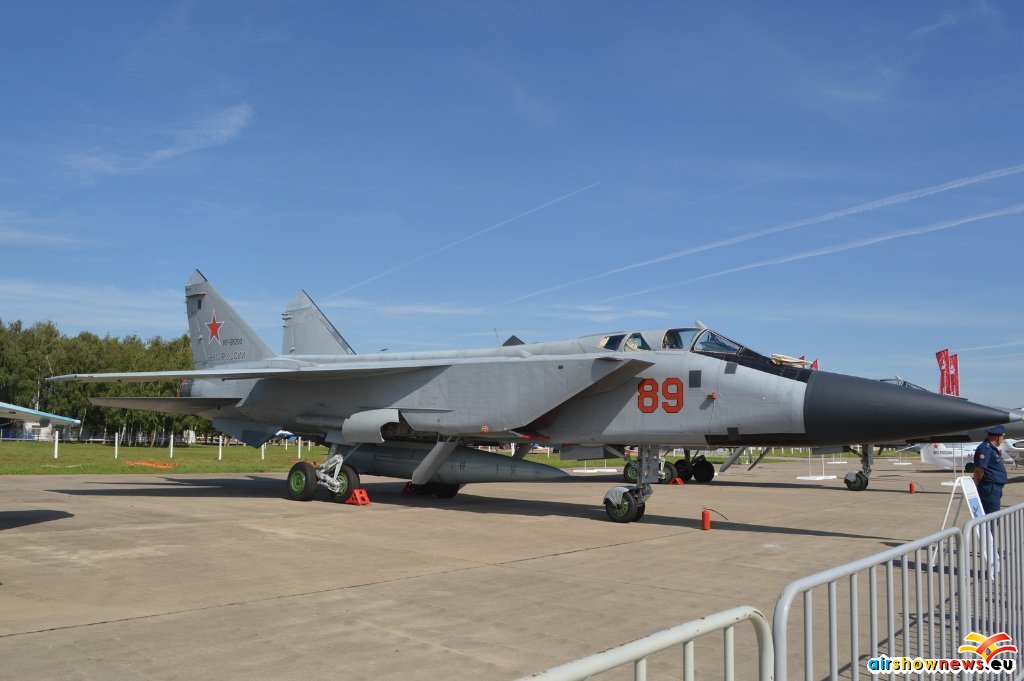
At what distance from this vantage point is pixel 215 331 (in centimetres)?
1731

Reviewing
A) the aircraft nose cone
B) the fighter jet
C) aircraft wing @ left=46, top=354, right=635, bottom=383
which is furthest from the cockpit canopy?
aircraft wing @ left=46, top=354, right=635, bottom=383

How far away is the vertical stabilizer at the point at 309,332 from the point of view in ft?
55.8

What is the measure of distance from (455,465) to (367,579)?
6757mm

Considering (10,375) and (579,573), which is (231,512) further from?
(10,375)

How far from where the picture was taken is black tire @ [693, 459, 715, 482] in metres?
24.1

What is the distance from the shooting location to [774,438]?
1044cm

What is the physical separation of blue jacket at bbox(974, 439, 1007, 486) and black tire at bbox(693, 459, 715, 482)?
622 inches

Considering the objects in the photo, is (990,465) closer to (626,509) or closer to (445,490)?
(626,509)

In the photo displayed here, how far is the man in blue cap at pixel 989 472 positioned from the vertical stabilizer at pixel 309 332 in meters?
12.3

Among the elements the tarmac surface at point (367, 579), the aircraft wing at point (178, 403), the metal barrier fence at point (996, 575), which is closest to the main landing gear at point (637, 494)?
the tarmac surface at point (367, 579)

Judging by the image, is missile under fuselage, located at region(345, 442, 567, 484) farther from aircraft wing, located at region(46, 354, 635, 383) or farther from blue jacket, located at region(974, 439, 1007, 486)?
blue jacket, located at region(974, 439, 1007, 486)

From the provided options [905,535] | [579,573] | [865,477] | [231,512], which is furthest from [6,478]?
[865,477]

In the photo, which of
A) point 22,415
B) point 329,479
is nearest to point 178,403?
point 329,479

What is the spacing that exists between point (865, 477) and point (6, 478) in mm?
22120
